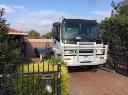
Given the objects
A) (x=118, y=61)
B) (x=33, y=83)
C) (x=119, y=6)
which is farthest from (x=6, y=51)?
(x=119, y=6)

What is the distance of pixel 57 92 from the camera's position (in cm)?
791

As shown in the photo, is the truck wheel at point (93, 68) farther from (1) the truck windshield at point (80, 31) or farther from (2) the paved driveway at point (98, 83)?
(1) the truck windshield at point (80, 31)

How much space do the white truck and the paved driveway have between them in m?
0.79

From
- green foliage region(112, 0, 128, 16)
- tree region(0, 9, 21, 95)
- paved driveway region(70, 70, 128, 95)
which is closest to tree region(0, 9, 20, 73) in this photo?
tree region(0, 9, 21, 95)

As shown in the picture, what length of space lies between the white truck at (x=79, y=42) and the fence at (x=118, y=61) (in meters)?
0.87

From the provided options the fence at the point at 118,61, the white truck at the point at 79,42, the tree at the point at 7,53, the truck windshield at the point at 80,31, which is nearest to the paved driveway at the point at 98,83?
the fence at the point at 118,61

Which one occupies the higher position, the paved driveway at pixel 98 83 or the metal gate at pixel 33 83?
the metal gate at pixel 33 83

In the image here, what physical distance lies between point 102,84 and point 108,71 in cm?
407

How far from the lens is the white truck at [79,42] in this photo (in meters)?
15.8

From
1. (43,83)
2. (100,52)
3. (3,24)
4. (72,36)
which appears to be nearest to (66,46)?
(72,36)

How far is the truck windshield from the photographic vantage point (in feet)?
52.1

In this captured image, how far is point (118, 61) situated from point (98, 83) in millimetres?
3676

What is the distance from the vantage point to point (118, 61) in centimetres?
1722

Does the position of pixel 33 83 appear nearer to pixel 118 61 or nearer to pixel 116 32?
pixel 118 61
